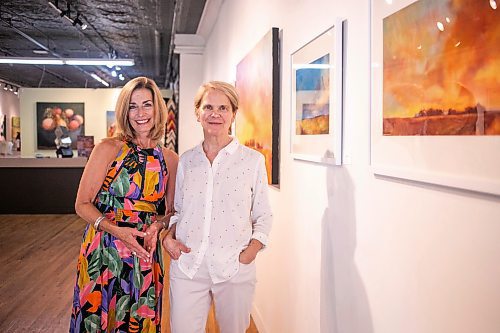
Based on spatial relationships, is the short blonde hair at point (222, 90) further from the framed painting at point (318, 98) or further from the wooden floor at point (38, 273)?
the wooden floor at point (38, 273)

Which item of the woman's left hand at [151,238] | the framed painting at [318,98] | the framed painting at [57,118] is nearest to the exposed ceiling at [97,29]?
the framed painting at [57,118]

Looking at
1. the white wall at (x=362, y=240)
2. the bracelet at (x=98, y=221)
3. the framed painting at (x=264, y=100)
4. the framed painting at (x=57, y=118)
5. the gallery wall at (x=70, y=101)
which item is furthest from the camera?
the framed painting at (x=57, y=118)

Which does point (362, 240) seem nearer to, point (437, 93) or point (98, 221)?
point (437, 93)

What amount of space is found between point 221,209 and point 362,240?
0.60 metres

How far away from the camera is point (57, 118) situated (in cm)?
1648

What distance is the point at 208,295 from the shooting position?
90.5 inches

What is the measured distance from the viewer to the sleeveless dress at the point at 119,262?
2.41 m

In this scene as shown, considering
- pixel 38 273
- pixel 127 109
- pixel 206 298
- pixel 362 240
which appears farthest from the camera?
pixel 38 273

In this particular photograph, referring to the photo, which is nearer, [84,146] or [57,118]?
[84,146]

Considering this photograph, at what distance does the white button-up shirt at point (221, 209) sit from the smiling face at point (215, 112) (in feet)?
0.30

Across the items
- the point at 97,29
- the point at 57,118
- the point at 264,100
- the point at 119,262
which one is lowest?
the point at 119,262

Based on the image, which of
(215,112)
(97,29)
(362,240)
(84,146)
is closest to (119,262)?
(215,112)

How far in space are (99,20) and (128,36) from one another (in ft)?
4.96

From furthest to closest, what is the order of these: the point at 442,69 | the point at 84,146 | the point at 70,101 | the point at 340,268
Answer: the point at 70,101
the point at 84,146
the point at 340,268
the point at 442,69
